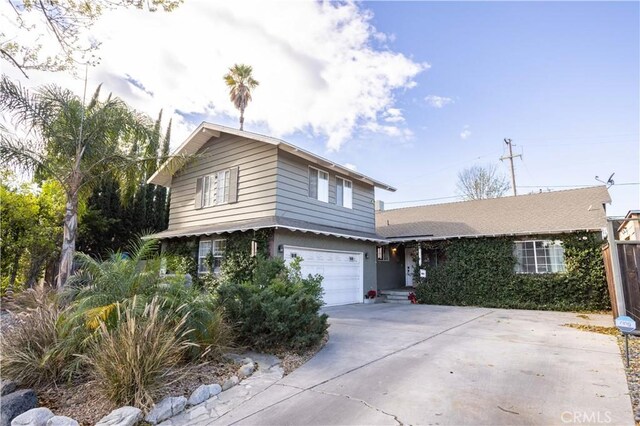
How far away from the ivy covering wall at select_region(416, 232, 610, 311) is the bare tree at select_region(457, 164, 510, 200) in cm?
1324

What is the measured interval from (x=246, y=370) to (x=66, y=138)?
828 cm

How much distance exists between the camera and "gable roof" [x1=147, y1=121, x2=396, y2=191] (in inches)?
425

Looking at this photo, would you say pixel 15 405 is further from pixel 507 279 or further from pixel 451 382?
pixel 507 279

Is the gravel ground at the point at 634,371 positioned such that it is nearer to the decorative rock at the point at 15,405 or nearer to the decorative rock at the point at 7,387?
the decorative rock at the point at 15,405

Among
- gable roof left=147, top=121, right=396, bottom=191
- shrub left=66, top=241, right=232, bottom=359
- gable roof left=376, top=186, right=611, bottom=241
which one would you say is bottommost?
shrub left=66, top=241, right=232, bottom=359

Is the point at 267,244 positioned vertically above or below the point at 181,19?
below

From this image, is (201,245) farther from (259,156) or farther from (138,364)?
(138,364)

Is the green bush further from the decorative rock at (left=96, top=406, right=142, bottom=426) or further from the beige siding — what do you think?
the beige siding

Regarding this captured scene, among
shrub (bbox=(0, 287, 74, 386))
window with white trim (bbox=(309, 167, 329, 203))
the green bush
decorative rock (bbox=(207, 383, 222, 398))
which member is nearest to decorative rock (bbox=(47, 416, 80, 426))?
shrub (bbox=(0, 287, 74, 386))

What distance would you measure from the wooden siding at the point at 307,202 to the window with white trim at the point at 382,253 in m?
2.38

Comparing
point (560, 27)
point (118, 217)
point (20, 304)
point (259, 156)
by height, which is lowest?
point (20, 304)

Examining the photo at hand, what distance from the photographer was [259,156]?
1123cm

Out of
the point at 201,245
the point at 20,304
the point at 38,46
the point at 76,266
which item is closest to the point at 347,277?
the point at 201,245

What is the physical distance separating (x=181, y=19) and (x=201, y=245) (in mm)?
7414
